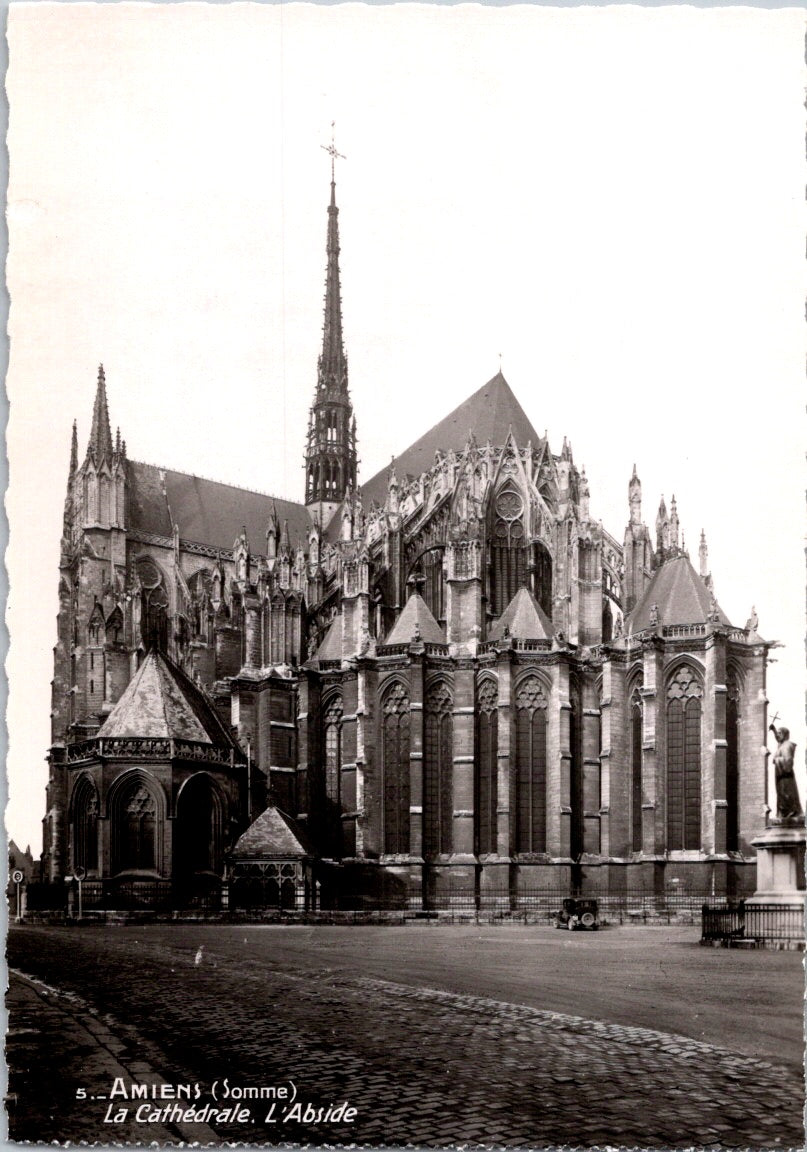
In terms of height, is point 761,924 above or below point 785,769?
below

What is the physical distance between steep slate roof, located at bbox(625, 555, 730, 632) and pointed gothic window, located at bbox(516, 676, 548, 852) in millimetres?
4488

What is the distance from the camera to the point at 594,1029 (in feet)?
56.7

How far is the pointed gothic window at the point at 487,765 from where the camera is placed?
49344 mm

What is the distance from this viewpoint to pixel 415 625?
51.5 meters

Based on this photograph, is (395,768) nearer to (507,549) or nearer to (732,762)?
(507,549)

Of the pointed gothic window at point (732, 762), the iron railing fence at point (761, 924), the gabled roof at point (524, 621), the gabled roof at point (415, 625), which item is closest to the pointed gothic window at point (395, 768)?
the gabled roof at point (415, 625)

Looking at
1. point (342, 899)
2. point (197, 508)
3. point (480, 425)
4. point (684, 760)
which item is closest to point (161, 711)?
point (342, 899)

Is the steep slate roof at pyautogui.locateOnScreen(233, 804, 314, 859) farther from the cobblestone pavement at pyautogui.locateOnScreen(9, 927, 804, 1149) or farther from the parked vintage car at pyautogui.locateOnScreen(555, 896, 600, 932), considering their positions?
the cobblestone pavement at pyautogui.locateOnScreen(9, 927, 804, 1149)

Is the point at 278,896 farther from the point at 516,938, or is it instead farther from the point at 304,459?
the point at 304,459

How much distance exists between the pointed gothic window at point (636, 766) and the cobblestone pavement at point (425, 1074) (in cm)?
2890

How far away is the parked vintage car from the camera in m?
35.5

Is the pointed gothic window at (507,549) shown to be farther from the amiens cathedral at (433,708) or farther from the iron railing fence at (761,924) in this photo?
the iron railing fence at (761,924)

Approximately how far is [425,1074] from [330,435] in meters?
69.3

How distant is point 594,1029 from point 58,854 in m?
32.8
